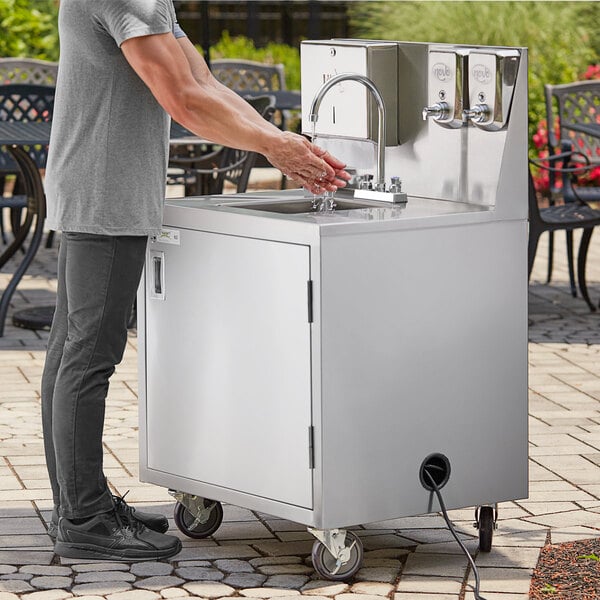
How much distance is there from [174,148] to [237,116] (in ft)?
15.7

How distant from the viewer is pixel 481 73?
12.6 feet

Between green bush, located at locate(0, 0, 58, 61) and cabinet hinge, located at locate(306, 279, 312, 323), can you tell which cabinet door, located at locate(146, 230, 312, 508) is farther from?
green bush, located at locate(0, 0, 58, 61)

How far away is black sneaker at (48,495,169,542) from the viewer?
4020 millimetres

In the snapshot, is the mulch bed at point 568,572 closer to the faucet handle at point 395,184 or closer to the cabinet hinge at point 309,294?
the cabinet hinge at point 309,294

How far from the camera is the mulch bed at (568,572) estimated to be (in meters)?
3.63

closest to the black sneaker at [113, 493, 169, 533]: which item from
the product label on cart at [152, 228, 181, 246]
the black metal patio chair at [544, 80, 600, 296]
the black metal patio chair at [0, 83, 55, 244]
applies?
the product label on cart at [152, 228, 181, 246]

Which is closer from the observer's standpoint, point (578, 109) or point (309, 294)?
point (309, 294)

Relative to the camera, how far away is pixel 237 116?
144 inches

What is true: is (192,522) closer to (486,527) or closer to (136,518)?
(136,518)

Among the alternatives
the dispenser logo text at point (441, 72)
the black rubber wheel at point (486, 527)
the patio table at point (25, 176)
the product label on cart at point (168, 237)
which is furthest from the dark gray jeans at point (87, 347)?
the patio table at point (25, 176)

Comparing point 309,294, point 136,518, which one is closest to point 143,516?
point 136,518

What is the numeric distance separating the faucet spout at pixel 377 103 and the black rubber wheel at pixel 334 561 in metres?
0.98

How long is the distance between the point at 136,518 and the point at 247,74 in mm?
7014

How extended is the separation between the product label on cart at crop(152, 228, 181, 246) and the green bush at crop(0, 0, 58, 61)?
9085 mm
